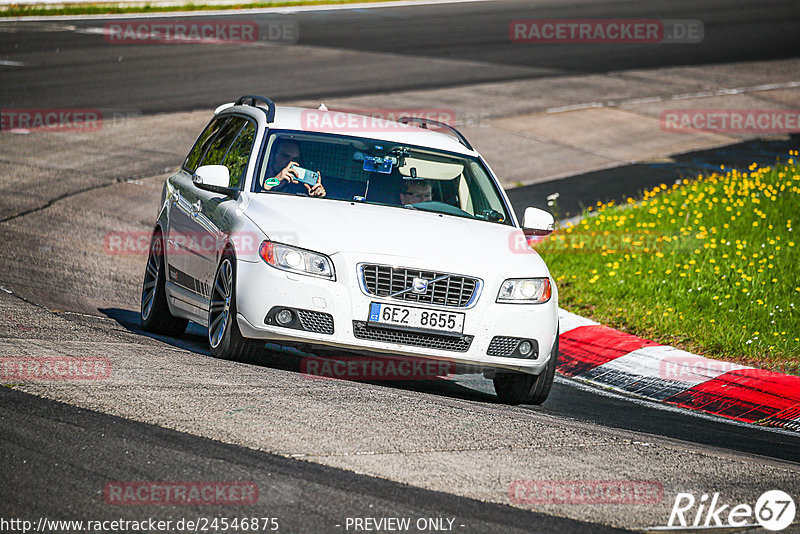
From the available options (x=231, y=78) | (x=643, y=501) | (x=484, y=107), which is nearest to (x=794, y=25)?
(x=484, y=107)

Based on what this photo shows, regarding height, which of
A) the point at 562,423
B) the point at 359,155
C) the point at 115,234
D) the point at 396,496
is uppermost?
the point at 359,155

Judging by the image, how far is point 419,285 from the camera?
7.28 m

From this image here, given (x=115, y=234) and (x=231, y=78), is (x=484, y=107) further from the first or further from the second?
(x=115, y=234)

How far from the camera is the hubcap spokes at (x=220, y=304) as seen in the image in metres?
7.61

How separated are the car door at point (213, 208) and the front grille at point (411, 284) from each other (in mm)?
1172

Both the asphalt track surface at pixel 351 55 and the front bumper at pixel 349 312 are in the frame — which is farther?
the asphalt track surface at pixel 351 55

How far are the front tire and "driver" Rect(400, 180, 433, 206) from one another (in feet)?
4.64

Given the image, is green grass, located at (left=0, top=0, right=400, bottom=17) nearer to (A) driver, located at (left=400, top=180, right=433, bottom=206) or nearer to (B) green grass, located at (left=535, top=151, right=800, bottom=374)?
(B) green grass, located at (left=535, top=151, right=800, bottom=374)

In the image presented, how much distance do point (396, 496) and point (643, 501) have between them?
3.87 ft

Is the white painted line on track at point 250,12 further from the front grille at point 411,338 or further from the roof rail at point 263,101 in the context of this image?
the front grille at point 411,338

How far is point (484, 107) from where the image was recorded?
70.6 feet

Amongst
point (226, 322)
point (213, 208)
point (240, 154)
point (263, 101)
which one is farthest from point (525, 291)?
point (263, 101)

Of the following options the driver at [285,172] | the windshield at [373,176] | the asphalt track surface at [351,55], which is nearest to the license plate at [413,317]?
the windshield at [373,176]

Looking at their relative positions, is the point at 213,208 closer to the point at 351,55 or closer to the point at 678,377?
the point at 678,377
